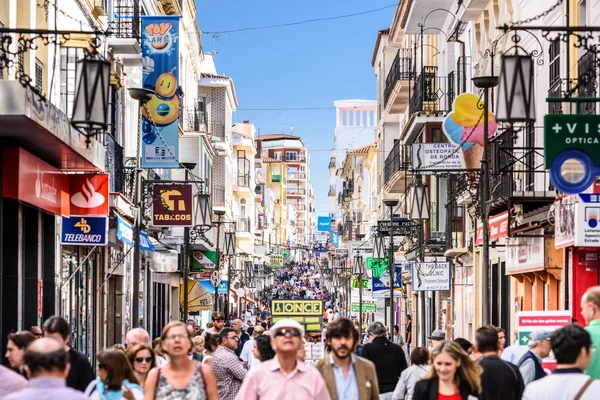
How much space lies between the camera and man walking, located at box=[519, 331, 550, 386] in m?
12.8

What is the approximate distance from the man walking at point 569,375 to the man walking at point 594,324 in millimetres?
1428

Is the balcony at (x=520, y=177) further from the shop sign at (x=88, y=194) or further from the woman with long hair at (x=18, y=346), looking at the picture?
the woman with long hair at (x=18, y=346)

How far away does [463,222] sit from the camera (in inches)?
1481

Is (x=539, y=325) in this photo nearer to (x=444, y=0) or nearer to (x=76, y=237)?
(x=76, y=237)

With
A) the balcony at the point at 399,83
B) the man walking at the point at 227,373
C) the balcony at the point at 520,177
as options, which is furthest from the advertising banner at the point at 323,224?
the man walking at the point at 227,373

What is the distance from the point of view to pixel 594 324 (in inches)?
388

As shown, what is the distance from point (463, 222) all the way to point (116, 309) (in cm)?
1008

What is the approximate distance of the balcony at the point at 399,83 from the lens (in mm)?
50344

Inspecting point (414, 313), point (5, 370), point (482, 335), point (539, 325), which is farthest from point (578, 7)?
point (414, 313)

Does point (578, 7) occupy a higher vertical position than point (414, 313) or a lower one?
higher

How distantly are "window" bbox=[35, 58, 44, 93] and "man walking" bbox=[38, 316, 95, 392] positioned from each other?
11.7m

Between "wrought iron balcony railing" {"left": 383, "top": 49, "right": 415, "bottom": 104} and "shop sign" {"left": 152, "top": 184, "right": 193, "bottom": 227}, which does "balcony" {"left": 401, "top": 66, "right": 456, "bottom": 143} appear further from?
"shop sign" {"left": 152, "top": 184, "right": 193, "bottom": 227}

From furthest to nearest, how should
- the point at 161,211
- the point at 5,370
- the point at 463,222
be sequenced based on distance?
the point at 463,222 < the point at 161,211 < the point at 5,370

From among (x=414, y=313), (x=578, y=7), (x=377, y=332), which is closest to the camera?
(x=377, y=332)
